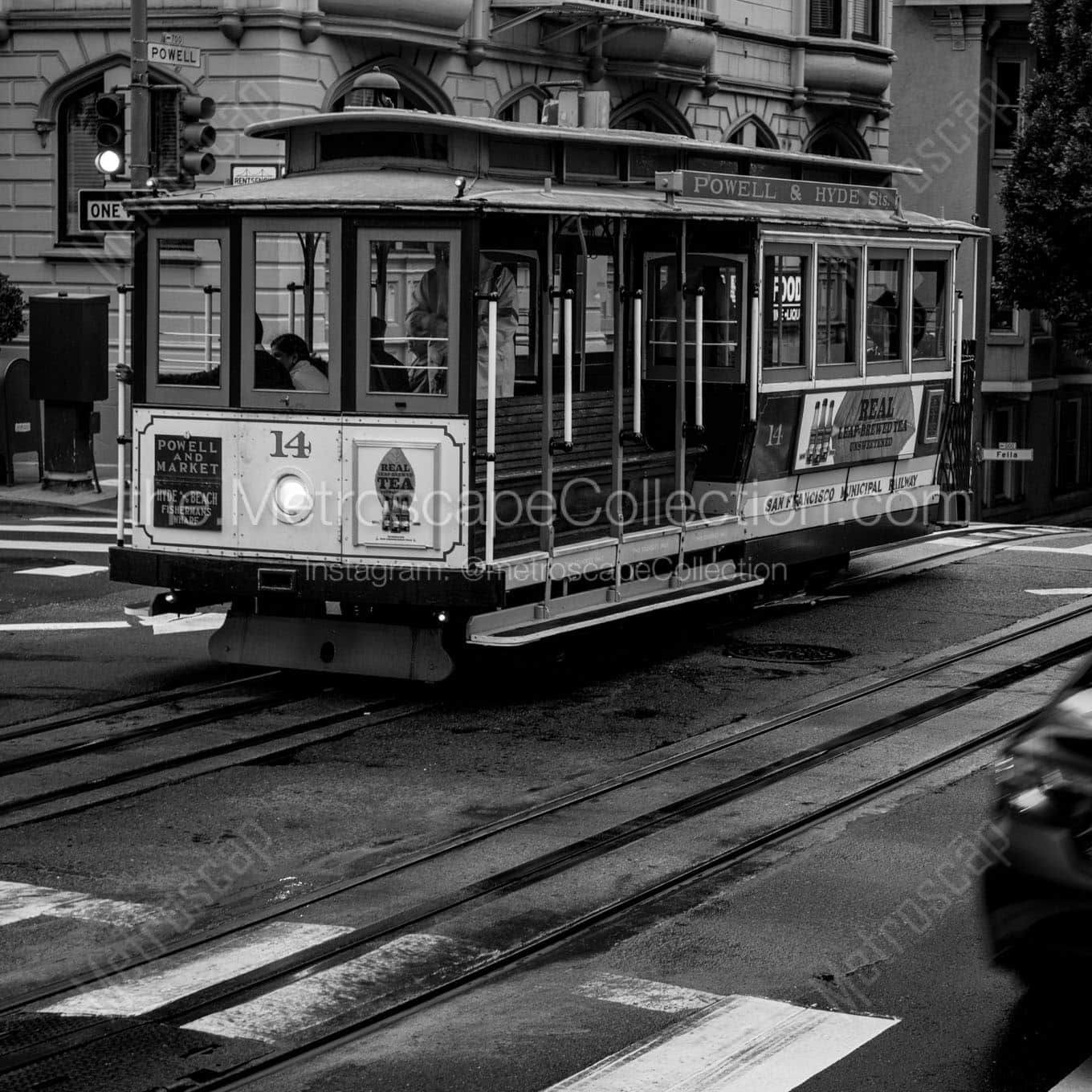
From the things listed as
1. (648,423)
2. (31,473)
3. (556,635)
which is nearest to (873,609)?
(648,423)

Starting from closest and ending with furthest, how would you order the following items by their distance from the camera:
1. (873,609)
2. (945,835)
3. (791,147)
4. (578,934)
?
(578,934) < (945,835) < (873,609) < (791,147)

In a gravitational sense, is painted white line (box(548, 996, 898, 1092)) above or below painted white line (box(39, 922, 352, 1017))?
below

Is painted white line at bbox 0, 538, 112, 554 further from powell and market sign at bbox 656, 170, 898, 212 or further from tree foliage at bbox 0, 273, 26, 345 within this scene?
powell and market sign at bbox 656, 170, 898, 212

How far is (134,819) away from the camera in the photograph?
335 inches

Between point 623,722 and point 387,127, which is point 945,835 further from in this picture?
point 387,127

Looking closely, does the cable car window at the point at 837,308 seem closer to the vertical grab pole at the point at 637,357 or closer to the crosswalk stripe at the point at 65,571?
the vertical grab pole at the point at 637,357

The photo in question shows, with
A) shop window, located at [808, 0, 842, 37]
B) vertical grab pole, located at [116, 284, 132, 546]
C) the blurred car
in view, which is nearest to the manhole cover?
vertical grab pole, located at [116, 284, 132, 546]

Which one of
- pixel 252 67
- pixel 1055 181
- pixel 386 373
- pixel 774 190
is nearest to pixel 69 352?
pixel 252 67

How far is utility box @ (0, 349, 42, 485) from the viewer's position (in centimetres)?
2166

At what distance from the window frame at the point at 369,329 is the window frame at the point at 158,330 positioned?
2.41 ft

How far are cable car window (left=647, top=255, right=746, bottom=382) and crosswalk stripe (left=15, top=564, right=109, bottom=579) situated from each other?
17.5 feet

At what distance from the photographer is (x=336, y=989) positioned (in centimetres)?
631

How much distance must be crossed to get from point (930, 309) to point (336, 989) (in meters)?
10.6

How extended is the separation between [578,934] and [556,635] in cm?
439
